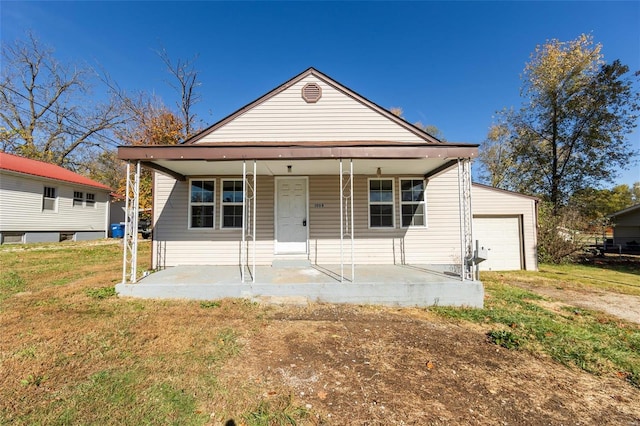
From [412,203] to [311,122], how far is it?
3.76 m

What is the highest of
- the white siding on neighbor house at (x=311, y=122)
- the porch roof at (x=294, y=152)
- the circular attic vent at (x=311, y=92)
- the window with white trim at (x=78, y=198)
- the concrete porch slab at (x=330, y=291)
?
the circular attic vent at (x=311, y=92)

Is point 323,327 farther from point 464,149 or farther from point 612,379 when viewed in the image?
point 464,149

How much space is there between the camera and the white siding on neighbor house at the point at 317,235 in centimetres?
769

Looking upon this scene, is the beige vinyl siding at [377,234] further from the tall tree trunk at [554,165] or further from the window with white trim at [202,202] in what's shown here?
the tall tree trunk at [554,165]

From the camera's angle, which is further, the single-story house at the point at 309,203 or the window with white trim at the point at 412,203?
the window with white trim at the point at 412,203

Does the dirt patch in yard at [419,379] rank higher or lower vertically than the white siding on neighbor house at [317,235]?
lower

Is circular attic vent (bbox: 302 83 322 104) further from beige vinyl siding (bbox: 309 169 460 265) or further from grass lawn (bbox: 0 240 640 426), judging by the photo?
grass lawn (bbox: 0 240 640 426)

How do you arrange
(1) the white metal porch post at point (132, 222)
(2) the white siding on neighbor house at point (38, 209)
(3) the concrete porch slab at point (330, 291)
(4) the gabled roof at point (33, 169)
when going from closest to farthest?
1. (3) the concrete porch slab at point (330, 291)
2. (1) the white metal porch post at point (132, 222)
3. (2) the white siding on neighbor house at point (38, 209)
4. (4) the gabled roof at point (33, 169)

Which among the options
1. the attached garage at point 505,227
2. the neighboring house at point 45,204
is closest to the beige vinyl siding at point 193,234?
the attached garage at point 505,227

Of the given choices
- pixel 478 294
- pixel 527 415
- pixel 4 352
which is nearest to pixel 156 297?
pixel 4 352

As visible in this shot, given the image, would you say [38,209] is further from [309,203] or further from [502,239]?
[502,239]

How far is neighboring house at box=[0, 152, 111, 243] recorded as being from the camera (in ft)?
43.8

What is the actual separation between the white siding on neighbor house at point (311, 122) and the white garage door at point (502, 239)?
4.36 m

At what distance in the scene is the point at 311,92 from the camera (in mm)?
8164
